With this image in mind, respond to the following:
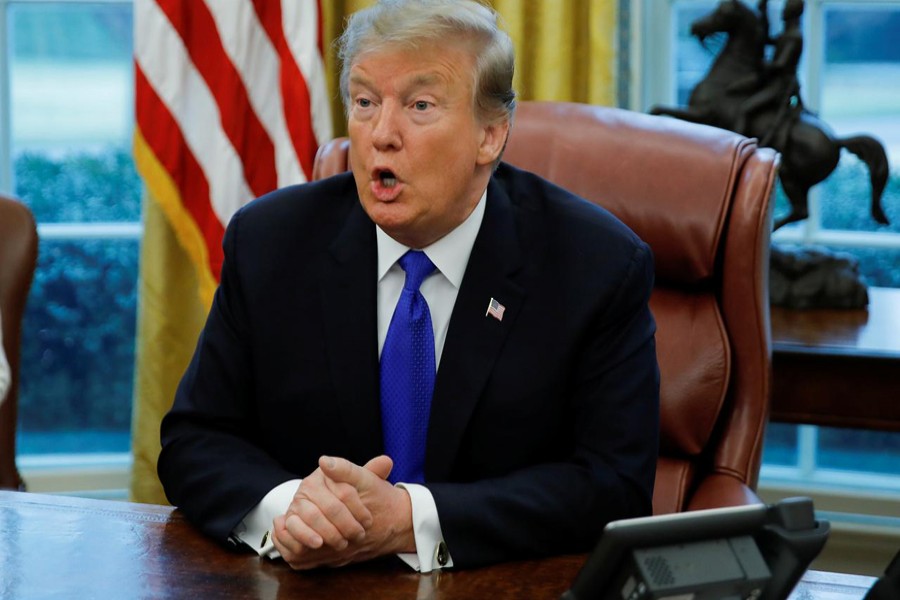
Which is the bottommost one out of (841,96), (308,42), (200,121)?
(200,121)

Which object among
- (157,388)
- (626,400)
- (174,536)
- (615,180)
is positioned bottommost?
(157,388)

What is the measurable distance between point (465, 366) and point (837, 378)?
3.74 feet

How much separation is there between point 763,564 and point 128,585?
726 mm

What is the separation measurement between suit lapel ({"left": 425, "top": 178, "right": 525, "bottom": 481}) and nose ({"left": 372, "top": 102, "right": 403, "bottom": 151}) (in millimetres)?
216

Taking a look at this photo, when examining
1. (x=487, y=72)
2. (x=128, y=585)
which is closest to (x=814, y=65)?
(x=487, y=72)

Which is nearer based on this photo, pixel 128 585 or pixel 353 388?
pixel 128 585

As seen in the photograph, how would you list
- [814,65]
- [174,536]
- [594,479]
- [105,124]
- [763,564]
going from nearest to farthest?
[763,564], [174,536], [594,479], [814,65], [105,124]

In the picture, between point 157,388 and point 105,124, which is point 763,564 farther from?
point 105,124

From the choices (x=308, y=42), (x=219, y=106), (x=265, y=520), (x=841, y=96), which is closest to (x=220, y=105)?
(x=219, y=106)

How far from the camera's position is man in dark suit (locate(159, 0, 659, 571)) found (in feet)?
5.78

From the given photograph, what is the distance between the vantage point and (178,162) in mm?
3271

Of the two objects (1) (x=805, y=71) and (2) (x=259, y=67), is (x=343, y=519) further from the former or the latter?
(1) (x=805, y=71)

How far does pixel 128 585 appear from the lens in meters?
1.37

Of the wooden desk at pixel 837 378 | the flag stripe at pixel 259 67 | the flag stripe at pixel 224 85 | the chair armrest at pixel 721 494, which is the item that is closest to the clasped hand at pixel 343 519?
the chair armrest at pixel 721 494
